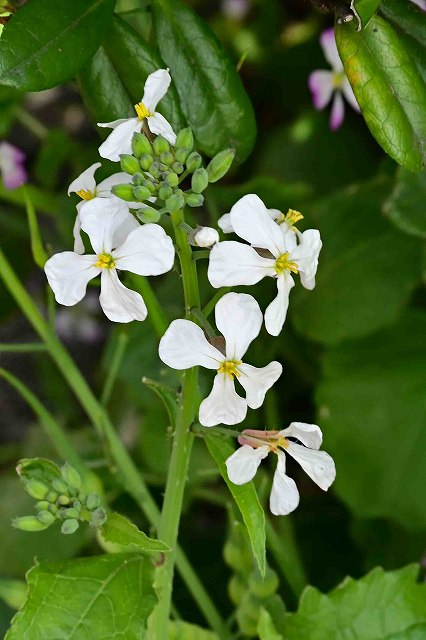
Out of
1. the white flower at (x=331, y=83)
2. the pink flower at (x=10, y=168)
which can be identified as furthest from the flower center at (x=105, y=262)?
the white flower at (x=331, y=83)

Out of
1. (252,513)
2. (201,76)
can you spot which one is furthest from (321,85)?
(252,513)

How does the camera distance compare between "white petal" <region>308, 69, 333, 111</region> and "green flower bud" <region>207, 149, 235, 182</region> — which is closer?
"green flower bud" <region>207, 149, 235, 182</region>

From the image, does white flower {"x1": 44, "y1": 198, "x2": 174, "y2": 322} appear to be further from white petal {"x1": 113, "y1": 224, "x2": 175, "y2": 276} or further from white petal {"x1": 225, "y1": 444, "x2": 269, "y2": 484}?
white petal {"x1": 225, "y1": 444, "x2": 269, "y2": 484}

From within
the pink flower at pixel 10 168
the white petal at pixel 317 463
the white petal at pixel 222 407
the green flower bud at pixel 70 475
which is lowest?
the pink flower at pixel 10 168

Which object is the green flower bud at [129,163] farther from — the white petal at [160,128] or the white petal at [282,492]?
the white petal at [282,492]

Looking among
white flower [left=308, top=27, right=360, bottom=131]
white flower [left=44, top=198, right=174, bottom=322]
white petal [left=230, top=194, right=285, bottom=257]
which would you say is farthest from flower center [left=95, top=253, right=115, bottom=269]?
white flower [left=308, top=27, right=360, bottom=131]

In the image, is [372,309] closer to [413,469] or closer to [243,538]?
[413,469]

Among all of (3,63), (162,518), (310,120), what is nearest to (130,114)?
(3,63)
